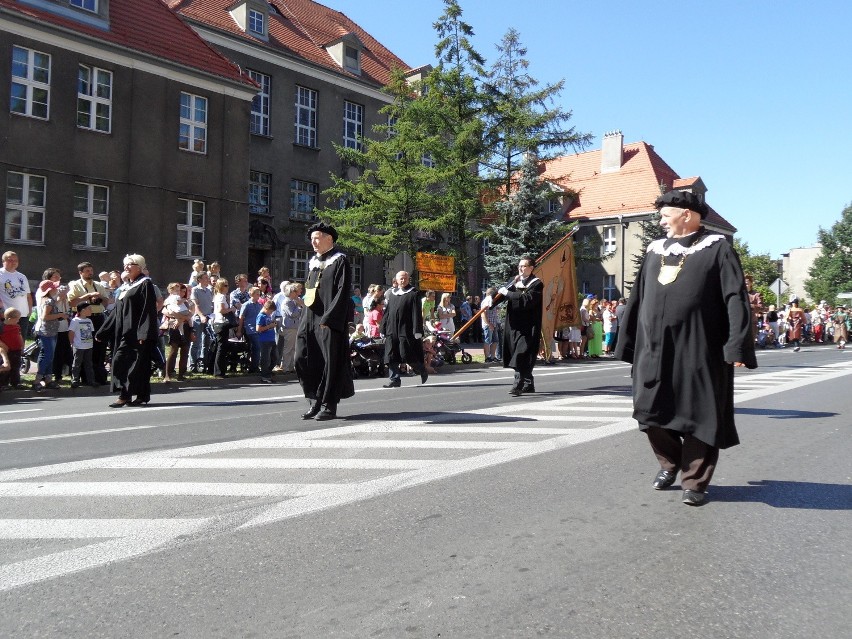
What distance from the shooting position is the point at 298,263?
3628 centimetres

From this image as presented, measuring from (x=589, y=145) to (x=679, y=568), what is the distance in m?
31.8

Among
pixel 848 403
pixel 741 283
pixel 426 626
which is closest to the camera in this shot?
pixel 426 626

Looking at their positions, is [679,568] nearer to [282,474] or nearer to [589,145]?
[282,474]

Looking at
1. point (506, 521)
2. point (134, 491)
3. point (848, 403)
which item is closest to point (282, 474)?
point (134, 491)

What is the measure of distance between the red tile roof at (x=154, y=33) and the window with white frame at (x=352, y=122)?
8633 millimetres

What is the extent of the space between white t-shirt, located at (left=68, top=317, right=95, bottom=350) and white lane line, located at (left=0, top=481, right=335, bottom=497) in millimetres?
7669

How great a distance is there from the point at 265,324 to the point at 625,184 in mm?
46465

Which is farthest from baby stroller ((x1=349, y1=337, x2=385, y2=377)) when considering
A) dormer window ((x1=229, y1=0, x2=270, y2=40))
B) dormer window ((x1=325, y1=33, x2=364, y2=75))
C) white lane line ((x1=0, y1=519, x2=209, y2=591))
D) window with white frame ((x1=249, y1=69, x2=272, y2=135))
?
dormer window ((x1=325, y1=33, x2=364, y2=75))

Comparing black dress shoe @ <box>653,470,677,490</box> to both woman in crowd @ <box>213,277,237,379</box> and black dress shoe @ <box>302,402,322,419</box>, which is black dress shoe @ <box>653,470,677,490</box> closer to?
black dress shoe @ <box>302,402,322,419</box>

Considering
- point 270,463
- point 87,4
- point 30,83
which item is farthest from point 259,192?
point 270,463

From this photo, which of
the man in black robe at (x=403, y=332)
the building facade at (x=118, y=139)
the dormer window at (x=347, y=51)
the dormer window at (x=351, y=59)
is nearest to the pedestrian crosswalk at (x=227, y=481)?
the man in black robe at (x=403, y=332)

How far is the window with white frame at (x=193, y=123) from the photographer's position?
1125 inches

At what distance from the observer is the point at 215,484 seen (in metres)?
5.69

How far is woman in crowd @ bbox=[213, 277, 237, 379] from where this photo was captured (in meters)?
15.5
